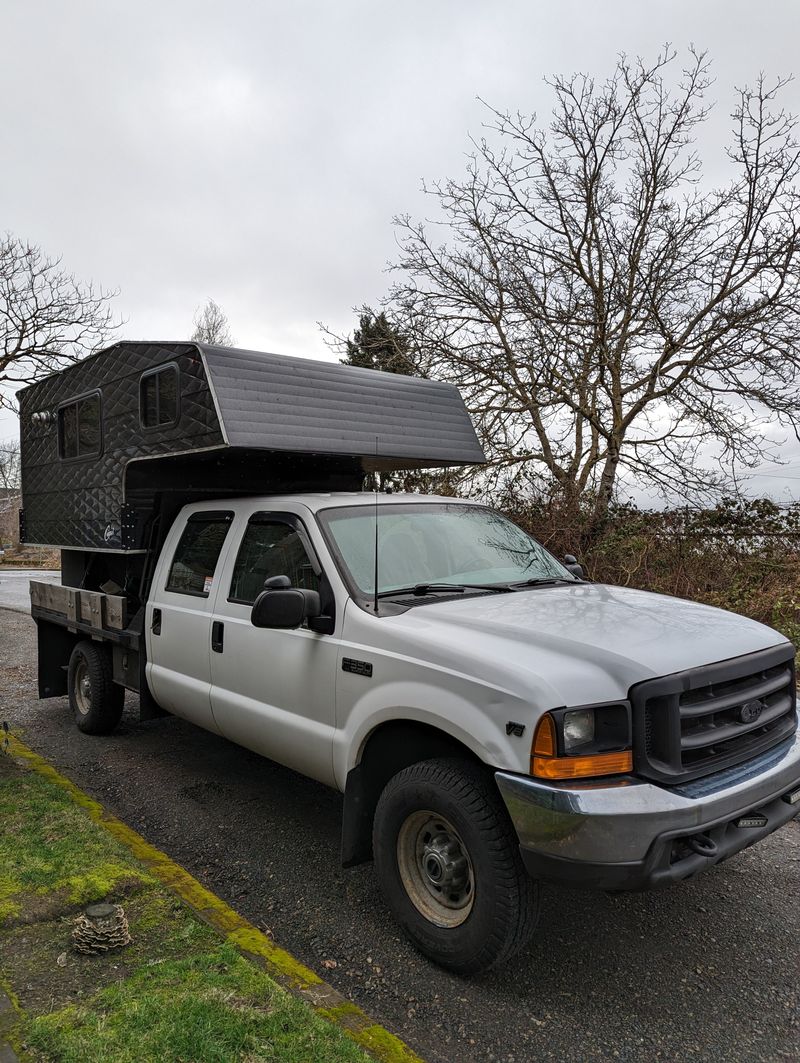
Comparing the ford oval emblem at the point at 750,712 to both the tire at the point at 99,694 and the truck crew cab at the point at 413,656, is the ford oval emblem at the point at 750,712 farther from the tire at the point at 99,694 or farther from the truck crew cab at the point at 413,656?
the tire at the point at 99,694

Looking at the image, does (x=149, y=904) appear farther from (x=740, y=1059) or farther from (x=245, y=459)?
(x=245, y=459)

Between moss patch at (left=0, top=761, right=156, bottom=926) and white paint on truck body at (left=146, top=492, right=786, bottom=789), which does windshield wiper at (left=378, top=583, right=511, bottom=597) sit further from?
moss patch at (left=0, top=761, right=156, bottom=926)

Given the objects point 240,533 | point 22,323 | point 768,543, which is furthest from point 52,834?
point 22,323

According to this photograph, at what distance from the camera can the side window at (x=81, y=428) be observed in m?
6.23

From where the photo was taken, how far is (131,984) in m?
2.69

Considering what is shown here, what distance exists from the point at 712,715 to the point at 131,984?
2.35m

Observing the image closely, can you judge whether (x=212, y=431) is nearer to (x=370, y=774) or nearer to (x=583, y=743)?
(x=370, y=774)

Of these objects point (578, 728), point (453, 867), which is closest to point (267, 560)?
point (453, 867)

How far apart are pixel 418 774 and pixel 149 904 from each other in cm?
130

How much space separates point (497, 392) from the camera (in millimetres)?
12320

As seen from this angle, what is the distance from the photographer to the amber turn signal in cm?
270

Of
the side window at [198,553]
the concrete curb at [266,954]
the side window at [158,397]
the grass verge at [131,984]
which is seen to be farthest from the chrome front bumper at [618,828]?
the side window at [158,397]

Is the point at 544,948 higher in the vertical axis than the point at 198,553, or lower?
lower

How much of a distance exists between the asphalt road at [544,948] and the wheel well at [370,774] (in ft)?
1.16
